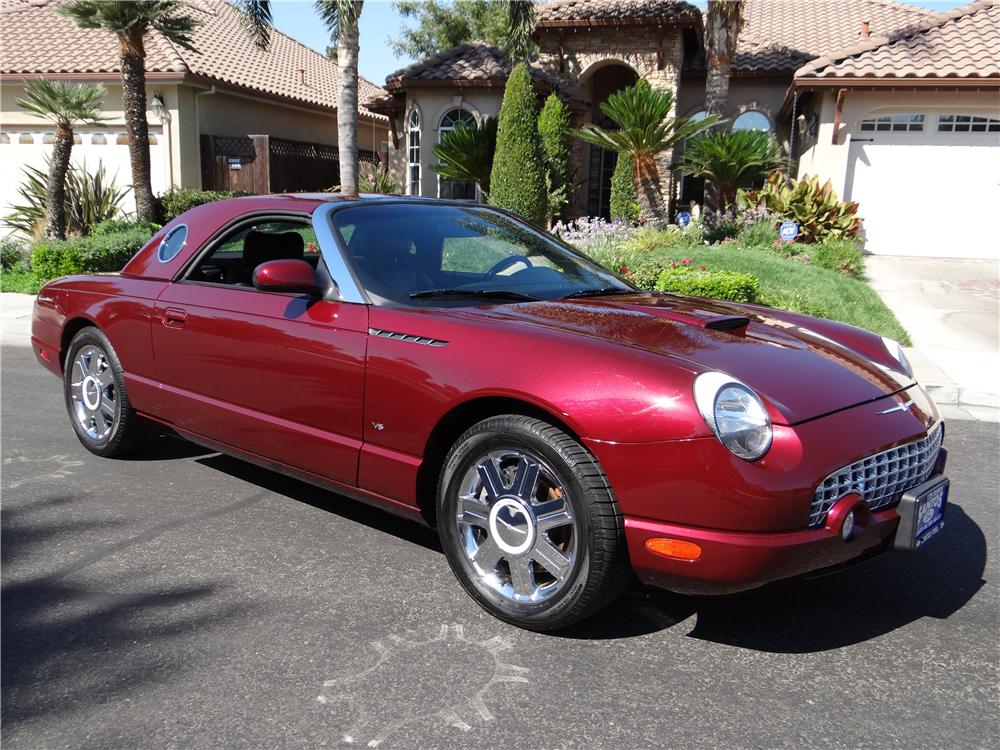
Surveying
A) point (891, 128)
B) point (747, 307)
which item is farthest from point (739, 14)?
point (747, 307)

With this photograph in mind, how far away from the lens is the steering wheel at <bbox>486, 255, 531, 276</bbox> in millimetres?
4215

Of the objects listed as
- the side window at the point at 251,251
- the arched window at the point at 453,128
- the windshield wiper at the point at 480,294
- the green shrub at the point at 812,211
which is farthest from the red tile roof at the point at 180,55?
the windshield wiper at the point at 480,294

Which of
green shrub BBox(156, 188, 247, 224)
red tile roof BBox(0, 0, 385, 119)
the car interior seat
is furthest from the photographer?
red tile roof BBox(0, 0, 385, 119)

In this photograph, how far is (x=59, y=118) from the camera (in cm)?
1449

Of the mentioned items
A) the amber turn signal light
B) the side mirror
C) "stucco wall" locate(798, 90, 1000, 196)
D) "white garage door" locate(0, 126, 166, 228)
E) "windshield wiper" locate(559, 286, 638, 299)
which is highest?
"stucco wall" locate(798, 90, 1000, 196)

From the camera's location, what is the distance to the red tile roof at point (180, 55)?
2094 cm

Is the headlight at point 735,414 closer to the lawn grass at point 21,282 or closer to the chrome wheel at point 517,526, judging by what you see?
the chrome wheel at point 517,526

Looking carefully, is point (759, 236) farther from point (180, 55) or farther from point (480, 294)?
point (180, 55)

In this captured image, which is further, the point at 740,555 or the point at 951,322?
the point at 951,322

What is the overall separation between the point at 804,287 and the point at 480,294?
291 inches

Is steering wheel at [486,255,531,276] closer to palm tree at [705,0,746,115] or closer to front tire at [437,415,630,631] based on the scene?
front tire at [437,415,630,631]

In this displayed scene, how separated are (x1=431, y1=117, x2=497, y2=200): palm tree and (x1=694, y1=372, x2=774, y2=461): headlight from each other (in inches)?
641

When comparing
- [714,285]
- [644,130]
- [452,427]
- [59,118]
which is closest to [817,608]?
[452,427]

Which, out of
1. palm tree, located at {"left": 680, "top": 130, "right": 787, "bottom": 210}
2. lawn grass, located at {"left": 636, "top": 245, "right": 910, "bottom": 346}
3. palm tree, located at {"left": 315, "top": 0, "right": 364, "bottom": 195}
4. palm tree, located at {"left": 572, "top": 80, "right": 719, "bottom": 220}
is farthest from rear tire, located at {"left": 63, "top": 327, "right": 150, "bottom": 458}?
palm tree, located at {"left": 680, "top": 130, "right": 787, "bottom": 210}
